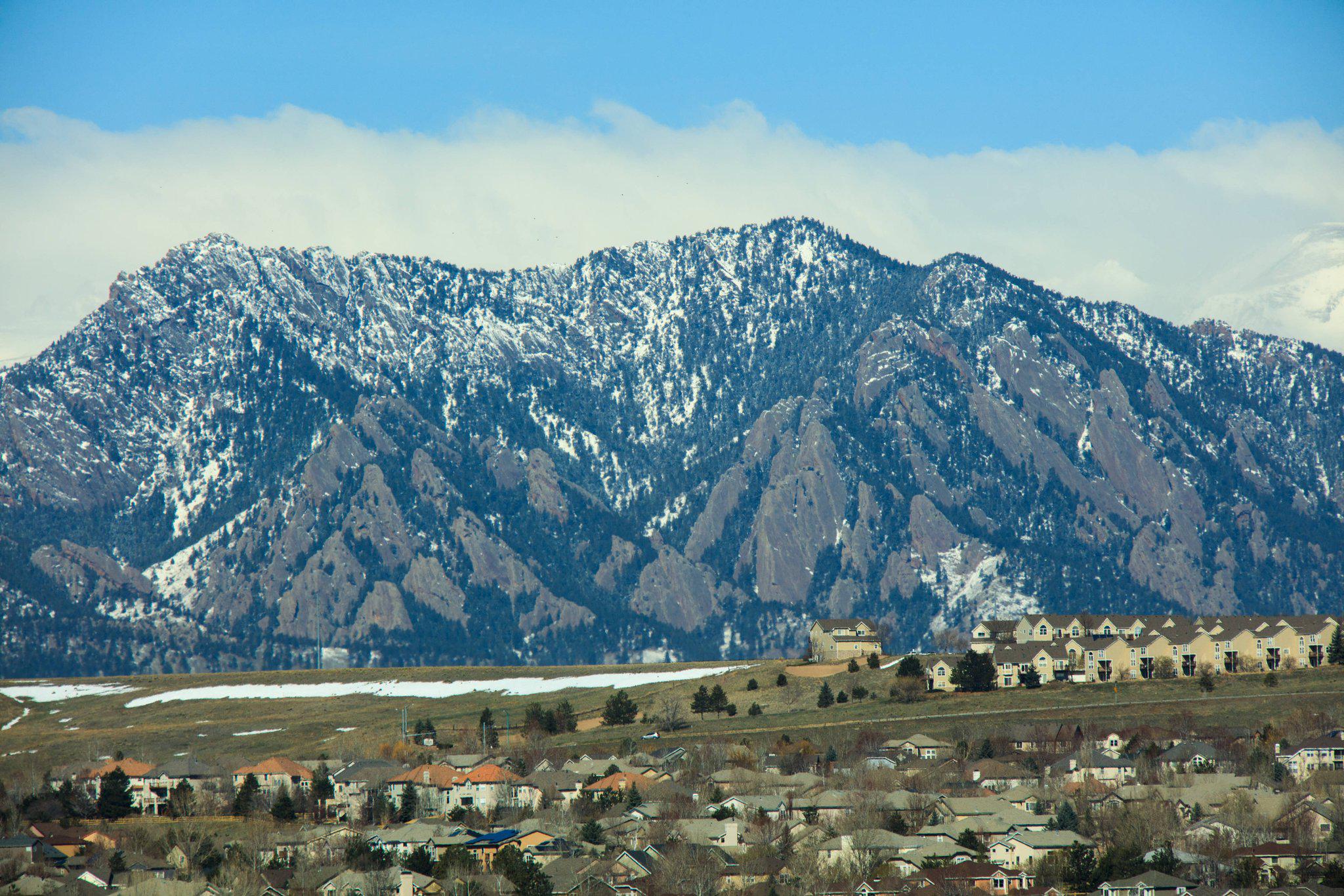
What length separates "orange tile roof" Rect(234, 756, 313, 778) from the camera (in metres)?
171

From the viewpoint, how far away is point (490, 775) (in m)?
160

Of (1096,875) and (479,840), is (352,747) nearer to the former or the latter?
(479,840)

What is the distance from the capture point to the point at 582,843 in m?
132

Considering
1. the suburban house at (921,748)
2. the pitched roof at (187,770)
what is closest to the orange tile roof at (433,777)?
the pitched roof at (187,770)

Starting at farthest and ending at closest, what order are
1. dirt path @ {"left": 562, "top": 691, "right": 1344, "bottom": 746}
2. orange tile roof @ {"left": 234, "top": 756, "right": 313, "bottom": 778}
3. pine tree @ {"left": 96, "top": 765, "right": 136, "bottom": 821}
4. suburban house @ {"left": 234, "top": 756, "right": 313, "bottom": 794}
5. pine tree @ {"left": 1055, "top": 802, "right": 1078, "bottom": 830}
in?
dirt path @ {"left": 562, "top": 691, "right": 1344, "bottom": 746}, orange tile roof @ {"left": 234, "top": 756, "right": 313, "bottom": 778}, suburban house @ {"left": 234, "top": 756, "right": 313, "bottom": 794}, pine tree @ {"left": 96, "top": 765, "right": 136, "bottom": 821}, pine tree @ {"left": 1055, "top": 802, "right": 1078, "bottom": 830}

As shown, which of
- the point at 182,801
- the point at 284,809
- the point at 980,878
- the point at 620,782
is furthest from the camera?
the point at 182,801

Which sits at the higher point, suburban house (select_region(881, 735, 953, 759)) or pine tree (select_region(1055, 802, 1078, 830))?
suburban house (select_region(881, 735, 953, 759))

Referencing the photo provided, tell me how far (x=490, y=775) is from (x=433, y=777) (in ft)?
16.9

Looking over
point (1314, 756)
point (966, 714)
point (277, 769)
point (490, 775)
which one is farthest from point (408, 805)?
point (1314, 756)

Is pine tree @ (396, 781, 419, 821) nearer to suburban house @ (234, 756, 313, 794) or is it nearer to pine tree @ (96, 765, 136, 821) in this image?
suburban house @ (234, 756, 313, 794)

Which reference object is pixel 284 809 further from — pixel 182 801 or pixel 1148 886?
pixel 1148 886

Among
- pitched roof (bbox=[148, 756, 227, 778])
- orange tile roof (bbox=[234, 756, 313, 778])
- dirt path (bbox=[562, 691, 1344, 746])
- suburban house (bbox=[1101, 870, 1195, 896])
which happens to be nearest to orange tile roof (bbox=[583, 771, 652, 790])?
dirt path (bbox=[562, 691, 1344, 746])

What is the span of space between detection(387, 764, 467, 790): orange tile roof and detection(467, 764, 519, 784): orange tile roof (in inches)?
37.1

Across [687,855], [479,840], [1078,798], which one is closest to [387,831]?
[479,840]
